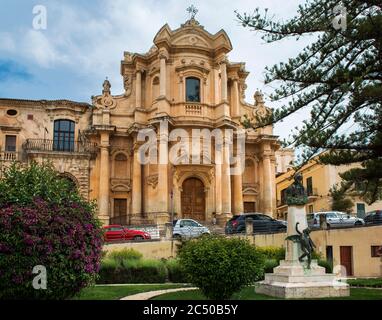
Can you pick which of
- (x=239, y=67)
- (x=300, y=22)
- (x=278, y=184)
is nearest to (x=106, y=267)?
(x=300, y=22)

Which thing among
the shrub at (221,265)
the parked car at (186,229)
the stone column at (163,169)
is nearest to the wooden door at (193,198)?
the stone column at (163,169)

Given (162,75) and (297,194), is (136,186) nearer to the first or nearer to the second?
(162,75)

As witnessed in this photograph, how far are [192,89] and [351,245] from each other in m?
17.1

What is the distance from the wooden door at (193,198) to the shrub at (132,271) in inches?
586

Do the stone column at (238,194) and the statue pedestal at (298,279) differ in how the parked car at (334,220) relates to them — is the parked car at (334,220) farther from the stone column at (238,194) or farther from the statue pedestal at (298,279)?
the statue pedestal at (298,279)

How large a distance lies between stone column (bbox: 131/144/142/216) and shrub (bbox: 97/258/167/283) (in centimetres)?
1427

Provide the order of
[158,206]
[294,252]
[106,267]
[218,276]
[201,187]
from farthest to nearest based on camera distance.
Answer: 1. [201,187]
2. [158,206]
3. [106,267]
4. [294,252]
5. [218,276]

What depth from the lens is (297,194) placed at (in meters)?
14.5

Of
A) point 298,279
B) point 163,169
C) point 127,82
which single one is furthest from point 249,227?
point 127,82

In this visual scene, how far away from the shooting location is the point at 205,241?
12.2 meters

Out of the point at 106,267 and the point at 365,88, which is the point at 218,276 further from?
the point at 106,267

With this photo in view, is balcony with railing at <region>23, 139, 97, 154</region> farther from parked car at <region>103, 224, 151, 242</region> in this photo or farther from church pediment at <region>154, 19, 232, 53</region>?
parked car at <region>103, 224, 151, 242</region>

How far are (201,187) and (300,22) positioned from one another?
23690 mm
